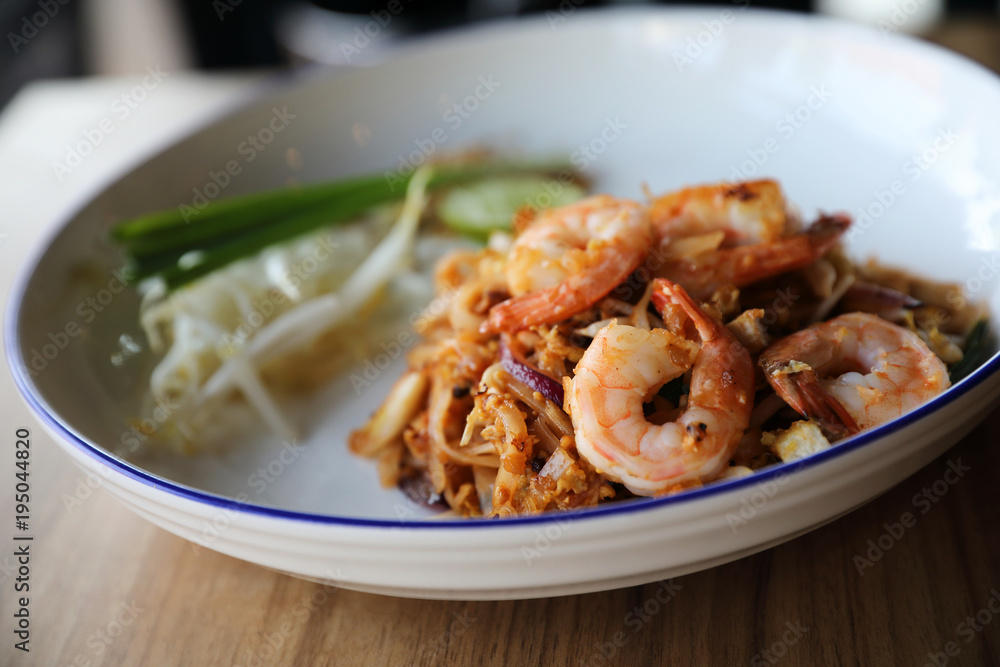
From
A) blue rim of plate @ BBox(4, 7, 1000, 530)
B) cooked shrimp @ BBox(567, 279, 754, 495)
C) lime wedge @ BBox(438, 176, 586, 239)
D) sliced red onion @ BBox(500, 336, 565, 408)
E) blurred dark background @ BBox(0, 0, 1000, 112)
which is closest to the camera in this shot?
blue rim of plate @ BBox(4, 7, 1000, 530)

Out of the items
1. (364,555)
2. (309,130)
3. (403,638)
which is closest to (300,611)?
(403,638)

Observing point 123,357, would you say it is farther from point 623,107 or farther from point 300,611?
point 623,107

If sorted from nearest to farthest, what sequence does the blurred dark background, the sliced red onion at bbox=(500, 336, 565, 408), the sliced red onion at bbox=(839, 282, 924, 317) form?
the sliced red onion at bbox=(500, 336, 565, 408) < the sliced red onion at bbox=(839, 282, 924, 317) < the blurred dark background

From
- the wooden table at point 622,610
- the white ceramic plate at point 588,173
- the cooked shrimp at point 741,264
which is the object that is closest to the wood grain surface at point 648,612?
the wooden table at point 622,610

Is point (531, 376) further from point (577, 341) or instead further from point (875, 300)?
point (875, 300)

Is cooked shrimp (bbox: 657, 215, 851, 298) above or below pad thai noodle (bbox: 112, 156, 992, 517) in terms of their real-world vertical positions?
above

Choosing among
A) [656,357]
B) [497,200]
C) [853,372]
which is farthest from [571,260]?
[497,200]

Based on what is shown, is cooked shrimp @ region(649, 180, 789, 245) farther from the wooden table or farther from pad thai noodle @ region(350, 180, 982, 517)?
the wooden table

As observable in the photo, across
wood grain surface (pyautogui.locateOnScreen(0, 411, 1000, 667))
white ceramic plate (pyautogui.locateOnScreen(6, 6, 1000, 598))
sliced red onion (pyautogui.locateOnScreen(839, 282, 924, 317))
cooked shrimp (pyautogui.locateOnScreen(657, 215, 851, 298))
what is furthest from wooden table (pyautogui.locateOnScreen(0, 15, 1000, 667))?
cooked shrimp (pyautogui.locateOnScreen(657, 215, 851, 298))

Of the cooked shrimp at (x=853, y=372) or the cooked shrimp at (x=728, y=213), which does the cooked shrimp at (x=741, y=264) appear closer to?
the cooked shrimp at (x=728, y=213)
